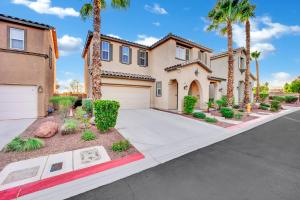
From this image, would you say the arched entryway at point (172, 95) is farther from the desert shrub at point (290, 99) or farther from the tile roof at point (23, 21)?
the desert shrub at point (290, 99)

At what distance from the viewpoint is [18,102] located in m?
9.48

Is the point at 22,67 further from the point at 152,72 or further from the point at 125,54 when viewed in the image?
the point at 152,72

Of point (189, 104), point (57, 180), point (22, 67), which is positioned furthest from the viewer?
point (189, 104)

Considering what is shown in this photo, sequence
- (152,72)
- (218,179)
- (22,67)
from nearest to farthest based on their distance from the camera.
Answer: (218,179) → (22,67) → (152,72)

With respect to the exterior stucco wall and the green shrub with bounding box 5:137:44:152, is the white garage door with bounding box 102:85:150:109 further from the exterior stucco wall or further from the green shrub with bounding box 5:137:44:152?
the green shrub with bounding box 5:137:44:152

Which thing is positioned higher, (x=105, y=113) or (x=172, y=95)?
(x=172, y=95)

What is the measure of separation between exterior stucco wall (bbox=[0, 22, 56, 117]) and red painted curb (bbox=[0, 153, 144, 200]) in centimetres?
872

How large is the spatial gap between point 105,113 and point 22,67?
25.8ft

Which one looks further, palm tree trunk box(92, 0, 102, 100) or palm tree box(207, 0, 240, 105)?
palm tree box(207, 0, 240, 105)

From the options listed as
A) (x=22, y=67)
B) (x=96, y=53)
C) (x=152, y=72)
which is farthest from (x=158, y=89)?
(x=22, y=67)

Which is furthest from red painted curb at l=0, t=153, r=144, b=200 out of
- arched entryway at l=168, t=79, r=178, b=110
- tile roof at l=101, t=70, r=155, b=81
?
arched entryway at l=168, t=79, r=178, b=110

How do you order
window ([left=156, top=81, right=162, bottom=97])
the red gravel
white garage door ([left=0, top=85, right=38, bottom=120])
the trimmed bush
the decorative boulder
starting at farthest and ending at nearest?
window ([left=156, top=81, right=162, bottom=97]) < the trimmed bush < white garage door ([left=0, top=85, right=38, bottom=120]) < the decorative boulder < the red gravel

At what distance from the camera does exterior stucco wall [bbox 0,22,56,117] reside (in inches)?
353

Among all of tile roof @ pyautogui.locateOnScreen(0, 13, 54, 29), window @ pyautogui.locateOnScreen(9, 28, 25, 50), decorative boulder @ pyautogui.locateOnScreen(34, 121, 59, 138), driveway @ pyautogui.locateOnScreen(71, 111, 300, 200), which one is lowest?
driveway @ pyautogui.locateOnScreen(71, 111, 300, 200)
